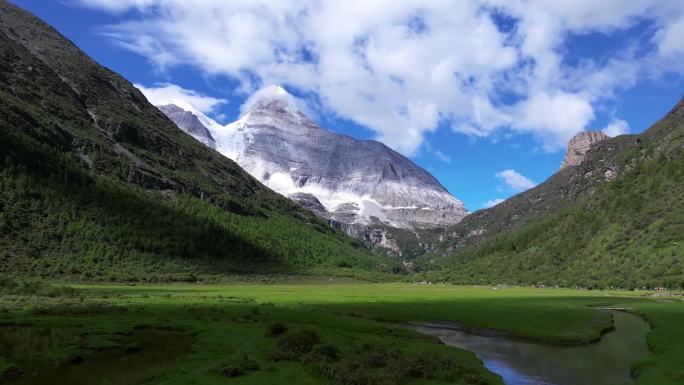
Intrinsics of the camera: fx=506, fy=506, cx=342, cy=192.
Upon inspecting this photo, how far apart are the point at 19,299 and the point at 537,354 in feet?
281

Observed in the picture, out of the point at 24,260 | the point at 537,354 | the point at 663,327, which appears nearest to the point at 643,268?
the point at 663,327

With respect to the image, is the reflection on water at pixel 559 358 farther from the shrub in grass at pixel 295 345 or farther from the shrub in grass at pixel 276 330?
the shrub in grass at pixel 276 330

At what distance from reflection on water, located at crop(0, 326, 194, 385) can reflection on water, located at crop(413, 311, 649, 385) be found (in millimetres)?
30519

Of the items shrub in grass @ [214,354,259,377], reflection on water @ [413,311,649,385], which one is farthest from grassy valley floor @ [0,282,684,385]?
reflection on water @ [413,311,649,385]

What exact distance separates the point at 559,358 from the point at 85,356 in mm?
46690

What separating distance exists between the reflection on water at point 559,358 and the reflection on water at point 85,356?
30.5m

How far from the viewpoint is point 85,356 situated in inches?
1758

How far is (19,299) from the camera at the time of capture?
89812 millimetres

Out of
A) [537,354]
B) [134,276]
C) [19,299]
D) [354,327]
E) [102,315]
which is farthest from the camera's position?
[134,276]

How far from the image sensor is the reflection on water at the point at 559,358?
43.8m

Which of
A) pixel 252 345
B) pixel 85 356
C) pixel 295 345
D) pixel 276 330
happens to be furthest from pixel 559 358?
pixel 85 356

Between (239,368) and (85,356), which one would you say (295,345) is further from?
(85,356)

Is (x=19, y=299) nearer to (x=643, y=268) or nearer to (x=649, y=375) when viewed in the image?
(x=649, y=375)

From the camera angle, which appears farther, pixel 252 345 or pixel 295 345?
pixel 252 345
